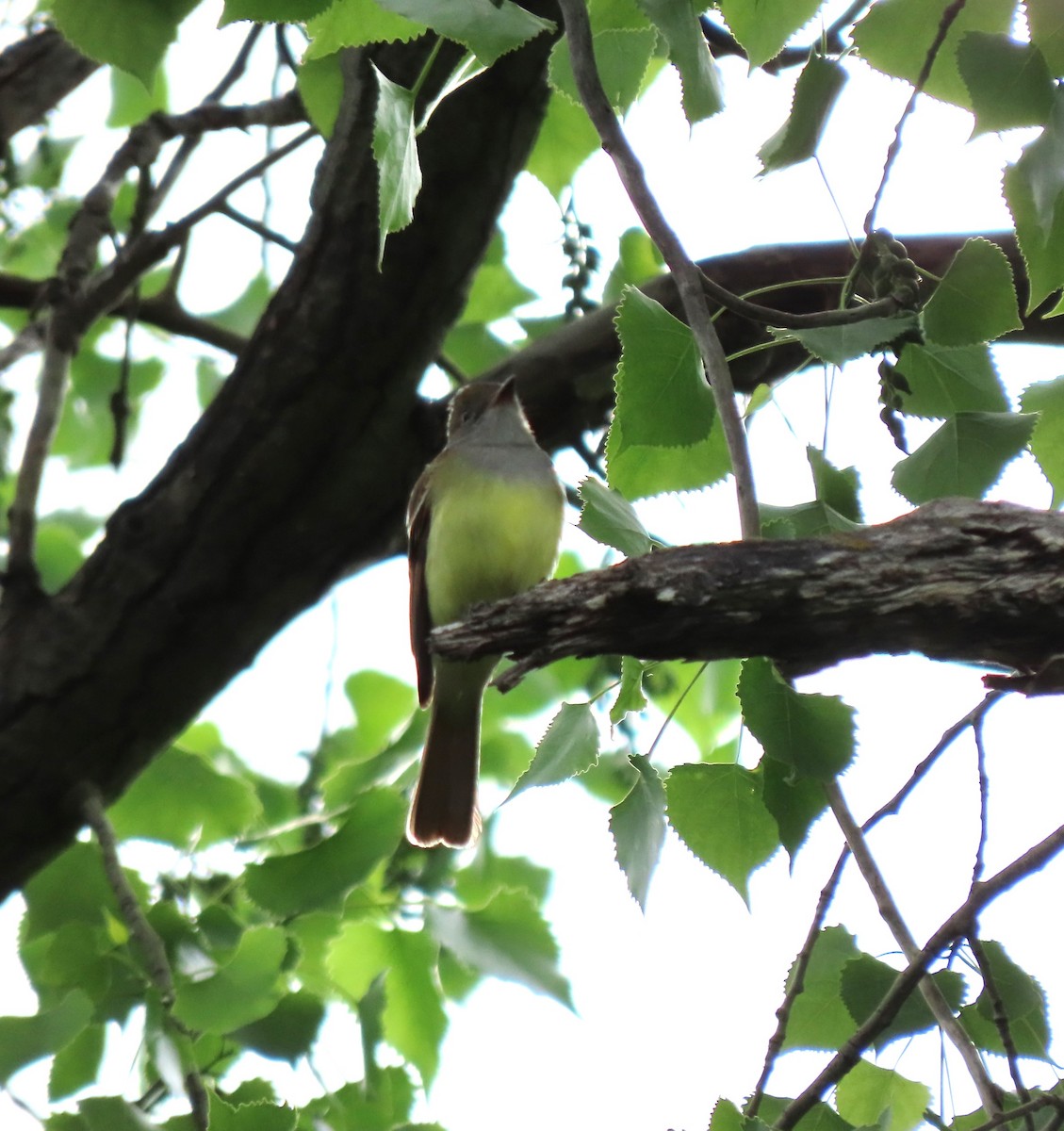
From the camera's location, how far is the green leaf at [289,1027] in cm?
299

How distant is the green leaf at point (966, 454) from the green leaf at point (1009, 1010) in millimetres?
764

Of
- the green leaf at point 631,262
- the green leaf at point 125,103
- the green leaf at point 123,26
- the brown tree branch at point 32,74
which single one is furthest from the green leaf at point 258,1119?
the green leaf at point 125,103

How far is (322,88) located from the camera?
3293 mm

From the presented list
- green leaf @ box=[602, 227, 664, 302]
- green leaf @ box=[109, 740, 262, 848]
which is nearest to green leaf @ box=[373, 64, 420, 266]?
green leaf @ box=[109, 740, 262, 848]

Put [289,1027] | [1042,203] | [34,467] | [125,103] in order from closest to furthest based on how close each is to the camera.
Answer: [1042,203] → [289,1027] → [34,467] → [125,103]

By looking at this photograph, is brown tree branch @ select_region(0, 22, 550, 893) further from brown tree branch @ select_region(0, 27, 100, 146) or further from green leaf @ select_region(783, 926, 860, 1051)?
green leaf @ select_region(783, 926, 860, 1051)

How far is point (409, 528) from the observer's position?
4.24 metres

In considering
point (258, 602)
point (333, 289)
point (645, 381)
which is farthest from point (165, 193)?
point (645, 381)

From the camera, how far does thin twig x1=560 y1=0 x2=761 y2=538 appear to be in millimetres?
1974

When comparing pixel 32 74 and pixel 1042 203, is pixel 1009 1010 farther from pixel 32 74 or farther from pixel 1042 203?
pixel 32 74

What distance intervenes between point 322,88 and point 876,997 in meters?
2.44

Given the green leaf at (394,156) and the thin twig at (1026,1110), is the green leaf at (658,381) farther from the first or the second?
the thin twig at (1026,1110)

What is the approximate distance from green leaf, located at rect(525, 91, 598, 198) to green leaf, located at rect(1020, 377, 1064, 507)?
1.84 m

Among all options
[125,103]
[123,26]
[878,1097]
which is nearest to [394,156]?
[123,26]
